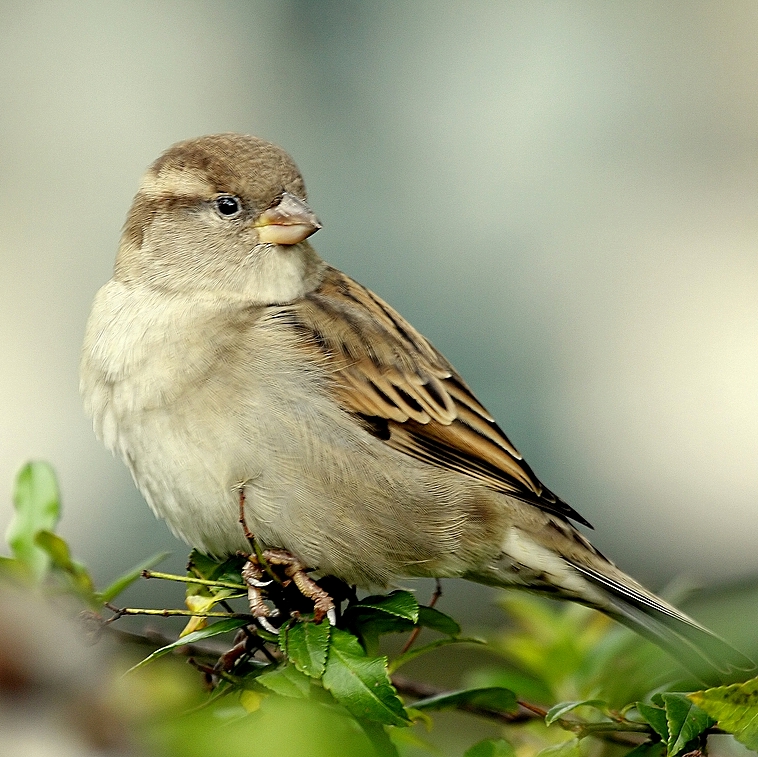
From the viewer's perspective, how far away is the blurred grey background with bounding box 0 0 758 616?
18.0 ft

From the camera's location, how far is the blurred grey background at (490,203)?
5496mm

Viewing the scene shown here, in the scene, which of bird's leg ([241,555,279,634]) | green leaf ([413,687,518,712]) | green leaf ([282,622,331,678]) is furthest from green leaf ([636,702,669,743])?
bird's leg ([241,555,279,634])

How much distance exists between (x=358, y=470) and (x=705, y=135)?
4739 mm

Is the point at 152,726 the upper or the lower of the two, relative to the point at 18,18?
lower

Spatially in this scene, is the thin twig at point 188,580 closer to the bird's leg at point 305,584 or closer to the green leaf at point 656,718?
the bird's leg at point 305,584

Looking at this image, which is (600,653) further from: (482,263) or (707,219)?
(707,219)

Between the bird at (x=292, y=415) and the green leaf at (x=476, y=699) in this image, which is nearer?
the green leaf at (x=476, y=699)

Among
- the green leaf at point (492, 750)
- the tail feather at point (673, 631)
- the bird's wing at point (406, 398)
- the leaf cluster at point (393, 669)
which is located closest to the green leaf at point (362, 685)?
the leaf cluster at point (393, 669)

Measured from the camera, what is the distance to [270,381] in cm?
222

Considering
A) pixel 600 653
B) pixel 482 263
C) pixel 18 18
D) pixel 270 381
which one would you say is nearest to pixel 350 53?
pixel 482 263

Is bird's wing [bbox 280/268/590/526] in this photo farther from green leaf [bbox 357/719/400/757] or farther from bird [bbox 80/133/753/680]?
green leaf [bbox 357/719/400/757]

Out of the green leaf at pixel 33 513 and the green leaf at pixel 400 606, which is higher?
the green leaf at pixel 33 513

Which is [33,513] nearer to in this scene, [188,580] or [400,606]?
[188,580]

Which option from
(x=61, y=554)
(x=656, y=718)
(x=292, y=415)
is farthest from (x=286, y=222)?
(x=656, y=718)
